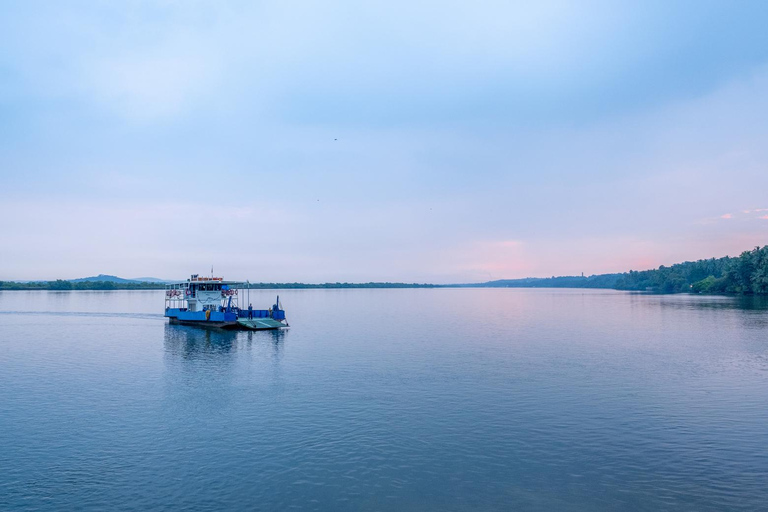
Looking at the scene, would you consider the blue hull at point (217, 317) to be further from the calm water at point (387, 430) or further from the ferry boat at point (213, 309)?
the calm water at point (387, 430)

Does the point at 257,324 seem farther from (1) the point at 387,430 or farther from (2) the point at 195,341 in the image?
(1) the point at 387,430

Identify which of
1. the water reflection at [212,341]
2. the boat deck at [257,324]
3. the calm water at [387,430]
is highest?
the boat deck at [257,324]

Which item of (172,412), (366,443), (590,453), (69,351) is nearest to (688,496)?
(590,453)

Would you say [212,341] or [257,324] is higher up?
[257,324]

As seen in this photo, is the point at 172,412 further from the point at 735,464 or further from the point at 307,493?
the point at 735,464

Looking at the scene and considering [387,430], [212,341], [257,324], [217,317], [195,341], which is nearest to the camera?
[387,430]

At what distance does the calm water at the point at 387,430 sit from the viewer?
18.5 m

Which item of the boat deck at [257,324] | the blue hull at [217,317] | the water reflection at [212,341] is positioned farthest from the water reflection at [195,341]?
the boat deck at [257,324]

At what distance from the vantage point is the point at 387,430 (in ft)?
84.8

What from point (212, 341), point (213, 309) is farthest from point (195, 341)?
point (213, 309)

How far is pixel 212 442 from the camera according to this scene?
24125 millimetres

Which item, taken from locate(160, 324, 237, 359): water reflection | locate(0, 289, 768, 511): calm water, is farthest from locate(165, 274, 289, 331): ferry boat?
locate(0, 289, 768, 511): calm water

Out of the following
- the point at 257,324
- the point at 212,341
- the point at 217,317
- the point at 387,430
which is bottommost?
the point at 387,430

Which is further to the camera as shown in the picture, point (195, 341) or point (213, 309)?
point (213, 309)
